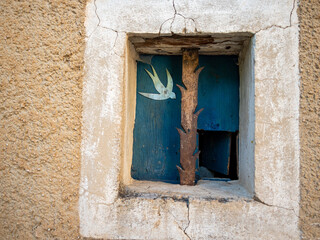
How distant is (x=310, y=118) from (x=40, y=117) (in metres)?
1.48

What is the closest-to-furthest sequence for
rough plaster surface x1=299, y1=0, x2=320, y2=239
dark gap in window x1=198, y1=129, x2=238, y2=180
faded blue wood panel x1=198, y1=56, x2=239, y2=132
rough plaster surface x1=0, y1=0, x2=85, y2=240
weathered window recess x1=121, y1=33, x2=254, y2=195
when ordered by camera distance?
1. rough plaster surface x1=299, y1=0, x2=320, y2=239
2. rough plaster surface x1=0, y1=0, x2=85, y2=240
3. weathered window recess x1=121, y1=33, x2=254, y2=195
4. faded blue wood panel x1=198, y1=56, x2=239, y2=132
5. dark gap in window x1=198, y1=129, x2=238, y2=180

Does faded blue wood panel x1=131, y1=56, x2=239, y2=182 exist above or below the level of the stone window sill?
above

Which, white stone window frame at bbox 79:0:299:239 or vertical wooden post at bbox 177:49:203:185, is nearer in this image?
white stone window frame at bbox 79:0:299:239

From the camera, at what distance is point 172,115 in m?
1.74

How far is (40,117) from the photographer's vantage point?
1.33 m

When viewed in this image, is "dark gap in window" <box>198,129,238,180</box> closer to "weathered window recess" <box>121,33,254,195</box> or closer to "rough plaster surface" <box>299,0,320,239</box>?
"weathered window recess" <box>121,33,254,195</box>

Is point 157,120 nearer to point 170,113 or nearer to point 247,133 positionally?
point 170,113

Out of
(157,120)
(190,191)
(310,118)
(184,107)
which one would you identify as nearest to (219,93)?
(184,107)

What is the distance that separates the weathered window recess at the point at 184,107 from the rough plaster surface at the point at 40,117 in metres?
0.32

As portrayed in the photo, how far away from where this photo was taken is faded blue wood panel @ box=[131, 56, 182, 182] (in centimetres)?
173

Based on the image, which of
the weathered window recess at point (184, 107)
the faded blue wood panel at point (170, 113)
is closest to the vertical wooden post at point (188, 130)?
the weathered window recess at point (184, 107)

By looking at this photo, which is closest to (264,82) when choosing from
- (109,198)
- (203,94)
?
(203,94)

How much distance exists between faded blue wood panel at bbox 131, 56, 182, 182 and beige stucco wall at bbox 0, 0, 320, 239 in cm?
50

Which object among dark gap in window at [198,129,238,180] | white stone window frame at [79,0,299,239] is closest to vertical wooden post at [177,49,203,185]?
white stone window frame at [79,0,299,239]
